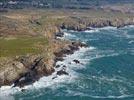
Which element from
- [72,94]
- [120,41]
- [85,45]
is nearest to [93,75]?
[72,94]

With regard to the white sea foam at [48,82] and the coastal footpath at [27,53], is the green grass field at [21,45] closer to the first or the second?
the coastal footpath at [27,53]

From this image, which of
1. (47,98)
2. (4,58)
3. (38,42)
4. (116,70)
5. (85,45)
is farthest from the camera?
(85,45)

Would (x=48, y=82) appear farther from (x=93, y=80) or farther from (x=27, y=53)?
(x=27, y=53)

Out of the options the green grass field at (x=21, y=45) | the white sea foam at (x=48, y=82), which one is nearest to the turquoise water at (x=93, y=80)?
the white sea foam at (x=48, y=82)

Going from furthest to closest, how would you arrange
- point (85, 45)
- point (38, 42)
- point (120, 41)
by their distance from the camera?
point (120, 41) → point (85, 45) → point (38, 42)

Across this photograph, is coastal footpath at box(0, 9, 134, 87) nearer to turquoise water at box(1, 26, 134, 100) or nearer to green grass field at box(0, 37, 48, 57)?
green grass field at box(0, 37, 48, 57)

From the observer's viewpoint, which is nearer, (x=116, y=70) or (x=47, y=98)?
(x=47, y=98)

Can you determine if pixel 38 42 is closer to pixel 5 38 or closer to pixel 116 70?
pixel 5 38
